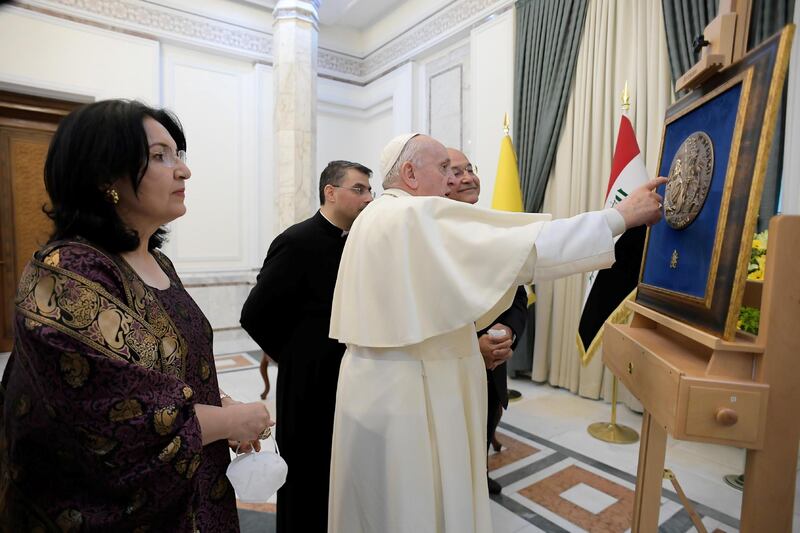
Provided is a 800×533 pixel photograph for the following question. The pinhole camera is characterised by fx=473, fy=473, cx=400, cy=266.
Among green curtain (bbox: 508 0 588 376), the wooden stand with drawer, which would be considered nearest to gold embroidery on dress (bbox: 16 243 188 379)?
the wooden stand with drawer

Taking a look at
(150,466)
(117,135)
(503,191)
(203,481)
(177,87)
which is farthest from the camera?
(177,87)

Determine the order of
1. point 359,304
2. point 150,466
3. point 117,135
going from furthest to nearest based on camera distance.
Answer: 1. point 359,304
2. point 117,135
3. point 150,466

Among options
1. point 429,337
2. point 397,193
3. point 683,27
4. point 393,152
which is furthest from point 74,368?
point 683,27

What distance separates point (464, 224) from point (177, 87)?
570cm

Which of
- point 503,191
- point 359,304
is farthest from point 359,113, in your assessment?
point 359,304

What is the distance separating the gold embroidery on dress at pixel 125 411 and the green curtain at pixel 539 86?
4002 mm

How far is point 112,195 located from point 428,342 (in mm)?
901

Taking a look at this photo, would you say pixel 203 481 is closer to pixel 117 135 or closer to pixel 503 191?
pixel 117 135

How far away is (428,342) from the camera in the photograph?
1.43 m

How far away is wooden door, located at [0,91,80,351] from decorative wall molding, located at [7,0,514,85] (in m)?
1.02

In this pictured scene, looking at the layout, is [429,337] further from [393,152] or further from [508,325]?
[508,325]

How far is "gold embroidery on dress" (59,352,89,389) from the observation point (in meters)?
0.79

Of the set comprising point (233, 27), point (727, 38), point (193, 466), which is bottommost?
point (193, 466)

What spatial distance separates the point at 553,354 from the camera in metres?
4.28
